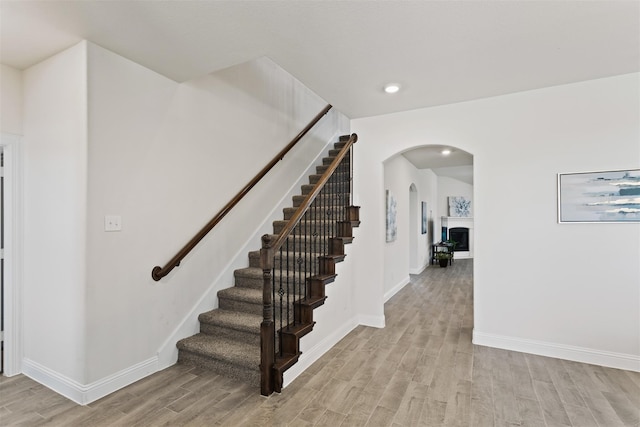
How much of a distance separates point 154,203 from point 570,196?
12.3 feet

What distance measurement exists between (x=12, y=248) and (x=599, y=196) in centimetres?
508

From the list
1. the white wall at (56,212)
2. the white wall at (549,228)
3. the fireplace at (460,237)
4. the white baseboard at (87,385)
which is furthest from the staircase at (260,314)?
the fireplace at (460,237)

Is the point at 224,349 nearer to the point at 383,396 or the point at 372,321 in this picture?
the point at 383,396

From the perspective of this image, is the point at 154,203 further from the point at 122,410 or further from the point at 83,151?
the point at 122,410

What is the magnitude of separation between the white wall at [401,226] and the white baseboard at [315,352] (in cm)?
186

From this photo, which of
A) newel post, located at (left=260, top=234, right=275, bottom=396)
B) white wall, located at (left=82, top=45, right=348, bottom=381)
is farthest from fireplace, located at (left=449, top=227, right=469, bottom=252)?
newel post, located at (left=260, top=234, right=275, bottom=396)

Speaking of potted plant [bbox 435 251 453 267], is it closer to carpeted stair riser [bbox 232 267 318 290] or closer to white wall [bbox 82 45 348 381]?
white wall [bbox 82 45 348 381]

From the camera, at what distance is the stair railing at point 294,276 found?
244 cm

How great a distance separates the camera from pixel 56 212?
2486 mm

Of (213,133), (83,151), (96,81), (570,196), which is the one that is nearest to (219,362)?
(83,151)

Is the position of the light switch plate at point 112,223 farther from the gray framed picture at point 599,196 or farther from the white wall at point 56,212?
the gray framed picture at point 599,196

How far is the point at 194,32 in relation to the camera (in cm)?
220

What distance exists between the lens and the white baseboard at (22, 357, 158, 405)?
7.62ft

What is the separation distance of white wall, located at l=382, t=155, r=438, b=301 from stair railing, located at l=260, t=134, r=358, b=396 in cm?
102
